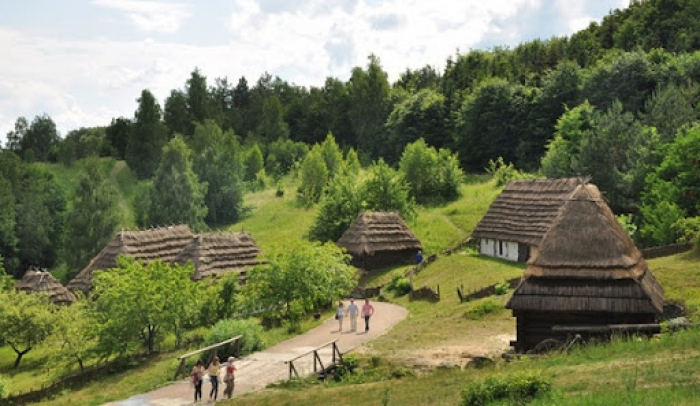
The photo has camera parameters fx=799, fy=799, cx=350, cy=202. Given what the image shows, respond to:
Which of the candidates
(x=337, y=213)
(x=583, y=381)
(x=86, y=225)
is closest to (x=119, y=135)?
(x=86, y=225)

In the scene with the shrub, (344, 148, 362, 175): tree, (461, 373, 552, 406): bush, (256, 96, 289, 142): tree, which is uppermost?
(256, 96, 289, 142): tree

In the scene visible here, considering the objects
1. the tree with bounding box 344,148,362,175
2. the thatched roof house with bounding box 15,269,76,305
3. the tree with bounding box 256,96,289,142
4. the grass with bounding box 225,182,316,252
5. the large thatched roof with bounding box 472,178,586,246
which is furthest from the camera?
the tree with bounding box 256,96,289,142

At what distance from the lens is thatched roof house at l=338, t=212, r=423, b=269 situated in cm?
5016

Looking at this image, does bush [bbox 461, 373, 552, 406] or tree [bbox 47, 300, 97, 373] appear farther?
tree [bbox 47, 300, 97, 373]

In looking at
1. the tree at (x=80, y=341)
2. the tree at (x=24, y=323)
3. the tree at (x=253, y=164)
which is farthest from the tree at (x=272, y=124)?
the tree at (x=80, y=341)

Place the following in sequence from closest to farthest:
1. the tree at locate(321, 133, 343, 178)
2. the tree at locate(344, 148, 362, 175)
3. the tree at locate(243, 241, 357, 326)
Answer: the tree at locate(243, 241, 357, 326) < the tree at locate(344, 148, 362, 175) < the tree at locate(321, 133, 343, 178)

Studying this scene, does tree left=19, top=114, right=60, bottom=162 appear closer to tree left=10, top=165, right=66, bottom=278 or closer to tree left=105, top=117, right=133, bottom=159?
tree left=105, top=117, right=133, bottom=159

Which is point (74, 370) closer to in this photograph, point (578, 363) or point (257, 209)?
point (578, 363)

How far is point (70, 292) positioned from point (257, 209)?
92.2 ft

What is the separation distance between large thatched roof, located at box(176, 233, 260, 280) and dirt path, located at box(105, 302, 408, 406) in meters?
12.6

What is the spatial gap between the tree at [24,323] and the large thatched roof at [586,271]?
80.2 ft

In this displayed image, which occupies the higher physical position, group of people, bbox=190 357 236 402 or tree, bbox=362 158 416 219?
tree, bbox=362 158 416 219

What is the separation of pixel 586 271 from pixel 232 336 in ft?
41.9

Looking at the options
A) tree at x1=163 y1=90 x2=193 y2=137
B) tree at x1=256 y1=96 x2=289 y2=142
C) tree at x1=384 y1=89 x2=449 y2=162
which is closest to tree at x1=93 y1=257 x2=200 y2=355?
tree at x1=384 y1=89 x2=449 y2=162
